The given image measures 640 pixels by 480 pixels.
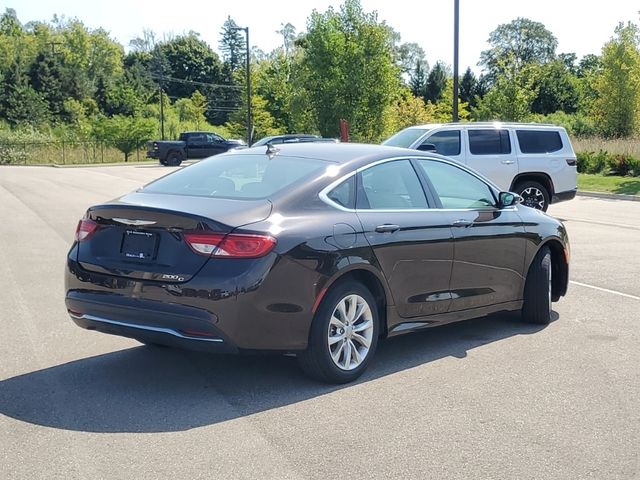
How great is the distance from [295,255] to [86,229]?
1.54 m

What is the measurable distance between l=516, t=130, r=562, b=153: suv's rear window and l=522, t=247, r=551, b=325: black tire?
9.82m

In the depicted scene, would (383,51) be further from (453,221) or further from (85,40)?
(85,40)

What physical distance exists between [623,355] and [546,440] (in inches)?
82.1

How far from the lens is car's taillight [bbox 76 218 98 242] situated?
18.0 ft

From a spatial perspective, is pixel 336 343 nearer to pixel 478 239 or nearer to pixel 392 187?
pixel 392 187

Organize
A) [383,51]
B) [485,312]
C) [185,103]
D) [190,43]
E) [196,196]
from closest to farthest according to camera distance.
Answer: [196,196], [485,312], [383,51], [185,103], [190,43]

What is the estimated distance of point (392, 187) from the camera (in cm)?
602

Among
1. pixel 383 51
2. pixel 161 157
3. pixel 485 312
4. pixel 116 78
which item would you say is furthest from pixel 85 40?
pixel 485 312

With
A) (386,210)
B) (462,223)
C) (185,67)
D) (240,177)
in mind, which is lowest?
(462,223)

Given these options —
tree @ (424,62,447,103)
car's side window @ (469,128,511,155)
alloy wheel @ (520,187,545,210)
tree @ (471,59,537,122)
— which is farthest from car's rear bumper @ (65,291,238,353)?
tree @ (424,62,447,103)

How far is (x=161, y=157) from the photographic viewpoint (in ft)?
148

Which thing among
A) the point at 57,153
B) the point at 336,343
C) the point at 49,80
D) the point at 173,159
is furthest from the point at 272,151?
the point at 49,80

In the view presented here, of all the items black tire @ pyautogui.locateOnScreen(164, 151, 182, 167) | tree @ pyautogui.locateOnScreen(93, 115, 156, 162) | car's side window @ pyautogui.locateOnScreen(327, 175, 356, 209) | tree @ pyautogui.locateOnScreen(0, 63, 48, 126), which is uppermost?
tree @ pyautogui.locateOnScreen(0, 63, 48, 126)

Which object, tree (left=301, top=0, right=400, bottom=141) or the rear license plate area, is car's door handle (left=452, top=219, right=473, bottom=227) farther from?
tree (left=301, top=0, right=400, bottom=141)
